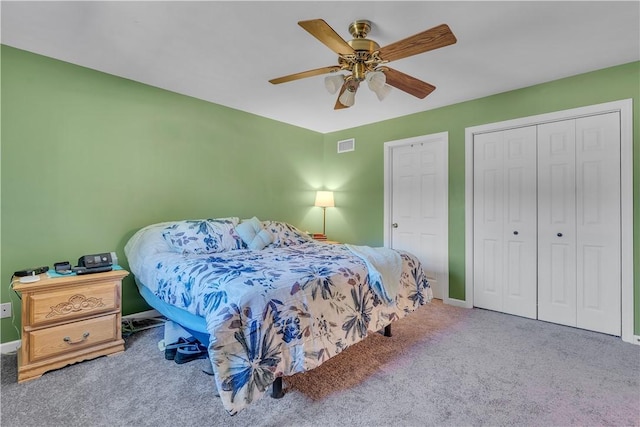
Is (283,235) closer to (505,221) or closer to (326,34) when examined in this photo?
(326,34)

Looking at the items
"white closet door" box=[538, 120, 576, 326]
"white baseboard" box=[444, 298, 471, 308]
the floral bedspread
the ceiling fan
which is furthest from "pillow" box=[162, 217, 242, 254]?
"white closet door" box=[538, 120, 576, 326]

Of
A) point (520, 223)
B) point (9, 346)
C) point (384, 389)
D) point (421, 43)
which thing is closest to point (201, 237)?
point (9, 346)

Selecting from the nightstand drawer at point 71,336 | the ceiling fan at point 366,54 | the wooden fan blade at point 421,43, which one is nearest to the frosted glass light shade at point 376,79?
the ceiling fan at point 366,54

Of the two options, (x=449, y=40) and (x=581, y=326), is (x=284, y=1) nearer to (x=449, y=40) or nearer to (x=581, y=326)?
(x=449, y=40)

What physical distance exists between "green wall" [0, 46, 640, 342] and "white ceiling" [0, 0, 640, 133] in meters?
0.21

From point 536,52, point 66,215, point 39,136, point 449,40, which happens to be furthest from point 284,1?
point 66,215

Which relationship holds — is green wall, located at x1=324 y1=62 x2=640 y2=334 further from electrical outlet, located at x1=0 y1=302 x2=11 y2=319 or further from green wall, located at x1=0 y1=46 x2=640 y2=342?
electrical outlet, located at x1=0 y1=302 x2=11 y2=319

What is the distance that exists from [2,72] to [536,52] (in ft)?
13.9

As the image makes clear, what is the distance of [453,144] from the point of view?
3686 mm

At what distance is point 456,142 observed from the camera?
3660 millimetres

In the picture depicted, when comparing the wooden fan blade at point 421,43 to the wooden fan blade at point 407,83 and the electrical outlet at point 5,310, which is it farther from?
the electrical outlet at point 5,310

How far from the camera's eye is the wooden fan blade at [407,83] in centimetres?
221

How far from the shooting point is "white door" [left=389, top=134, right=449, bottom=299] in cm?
380

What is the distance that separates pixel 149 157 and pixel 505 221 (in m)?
3.86
